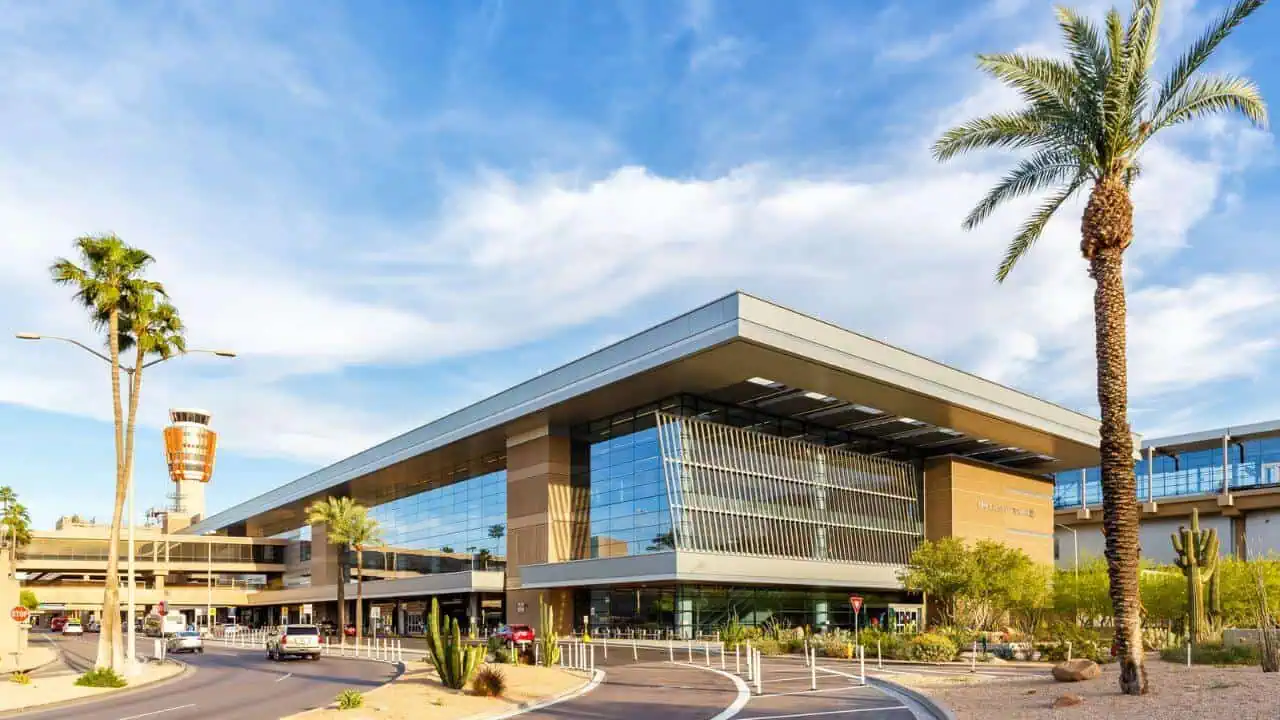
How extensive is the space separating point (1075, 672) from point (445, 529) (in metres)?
62.2

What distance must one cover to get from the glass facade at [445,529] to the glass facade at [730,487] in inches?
447

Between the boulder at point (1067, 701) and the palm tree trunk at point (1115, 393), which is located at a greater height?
the palm tree trunk at point (1115, 393)

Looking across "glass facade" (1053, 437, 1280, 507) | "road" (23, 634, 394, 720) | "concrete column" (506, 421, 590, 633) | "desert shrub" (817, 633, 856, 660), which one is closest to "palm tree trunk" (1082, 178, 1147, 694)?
"road" (23, 634, 394, 720)

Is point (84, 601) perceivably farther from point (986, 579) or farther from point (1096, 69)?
point (1096, 69)

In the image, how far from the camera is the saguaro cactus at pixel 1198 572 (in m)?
35.6

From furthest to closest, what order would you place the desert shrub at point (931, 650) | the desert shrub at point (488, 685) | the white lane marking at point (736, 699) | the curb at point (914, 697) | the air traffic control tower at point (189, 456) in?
the air traffic control tower at point (189, 456) < the desert shrub at point (931, 650) < the desert shrub at point (488, 685) < the white lane marking at point (736, 699) < the curb at point (914, 697)

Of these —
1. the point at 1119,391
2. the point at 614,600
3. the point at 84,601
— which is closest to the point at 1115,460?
the point at 1119,391

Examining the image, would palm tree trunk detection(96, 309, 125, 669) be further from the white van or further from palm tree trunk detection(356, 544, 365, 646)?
the white van

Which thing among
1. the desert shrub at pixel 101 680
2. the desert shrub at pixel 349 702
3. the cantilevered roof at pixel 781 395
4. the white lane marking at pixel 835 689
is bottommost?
the desert shrub at pixel 101 680

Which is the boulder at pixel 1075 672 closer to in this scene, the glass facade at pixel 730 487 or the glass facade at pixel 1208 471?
the glass facade at pixel 730 487

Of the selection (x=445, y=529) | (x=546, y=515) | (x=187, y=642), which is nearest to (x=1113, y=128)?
(x=546, y=515)

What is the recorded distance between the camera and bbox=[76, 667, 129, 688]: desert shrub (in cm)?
3181

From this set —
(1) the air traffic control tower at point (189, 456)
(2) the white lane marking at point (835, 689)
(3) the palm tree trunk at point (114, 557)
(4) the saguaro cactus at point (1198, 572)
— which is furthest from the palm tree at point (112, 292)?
(1) the air traffic control tower at point (189, 456)

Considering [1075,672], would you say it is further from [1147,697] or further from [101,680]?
[101,680]
